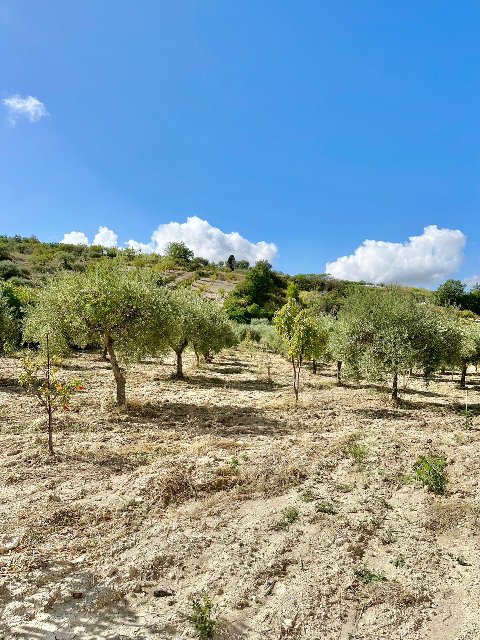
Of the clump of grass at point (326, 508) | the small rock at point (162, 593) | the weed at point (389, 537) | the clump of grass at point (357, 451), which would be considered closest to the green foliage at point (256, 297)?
the clump of grass at point (357, 451)

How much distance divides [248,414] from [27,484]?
10.2 m

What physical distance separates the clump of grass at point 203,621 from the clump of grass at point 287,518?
2824 millimetres

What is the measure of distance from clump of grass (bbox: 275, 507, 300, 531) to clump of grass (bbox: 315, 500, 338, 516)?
530 mm

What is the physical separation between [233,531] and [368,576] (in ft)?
8.72

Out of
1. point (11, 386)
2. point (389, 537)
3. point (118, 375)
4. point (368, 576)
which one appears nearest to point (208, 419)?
point (118, 375)

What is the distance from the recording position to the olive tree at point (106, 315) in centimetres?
1638

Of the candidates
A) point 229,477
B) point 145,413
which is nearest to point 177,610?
point 229,477

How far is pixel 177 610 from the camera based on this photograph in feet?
19.2

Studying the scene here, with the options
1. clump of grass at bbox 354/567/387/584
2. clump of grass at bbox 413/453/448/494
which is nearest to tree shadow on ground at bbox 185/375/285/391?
clump of grass at bbox 413/453/448/494

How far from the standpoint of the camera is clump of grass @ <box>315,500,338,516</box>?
882 centimetres

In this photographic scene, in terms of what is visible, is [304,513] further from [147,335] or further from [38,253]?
[38,253]

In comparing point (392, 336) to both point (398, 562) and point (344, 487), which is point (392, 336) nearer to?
point (344, 487)

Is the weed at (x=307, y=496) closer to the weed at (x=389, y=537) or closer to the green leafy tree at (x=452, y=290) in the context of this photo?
the weed at (x=389, y=537)

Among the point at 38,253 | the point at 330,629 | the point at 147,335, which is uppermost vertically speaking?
the point at 38,253
